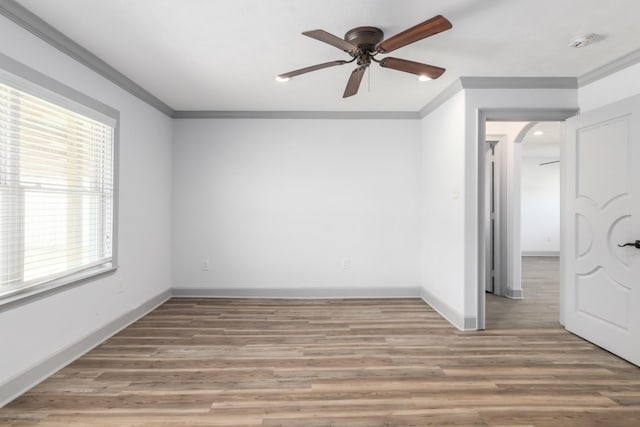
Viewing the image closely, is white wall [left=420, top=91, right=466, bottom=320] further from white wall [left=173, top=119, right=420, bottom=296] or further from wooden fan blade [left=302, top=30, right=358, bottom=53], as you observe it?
wooden fan blade [left=302, top=30, right=358, bottom=53]

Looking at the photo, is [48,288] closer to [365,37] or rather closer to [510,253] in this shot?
[365,37]

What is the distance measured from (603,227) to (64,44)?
453 centimetres

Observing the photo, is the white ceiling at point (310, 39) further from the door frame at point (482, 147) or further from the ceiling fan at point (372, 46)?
the door frame at point (482, 147)

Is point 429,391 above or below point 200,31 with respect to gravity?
below

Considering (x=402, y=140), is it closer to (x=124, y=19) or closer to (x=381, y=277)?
(x=381, y=277)

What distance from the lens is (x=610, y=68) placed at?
293 cm

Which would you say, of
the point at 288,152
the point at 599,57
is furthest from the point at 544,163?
the point at 288,152

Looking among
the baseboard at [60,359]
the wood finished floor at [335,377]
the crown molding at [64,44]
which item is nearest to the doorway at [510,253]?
the wood finished floor at [335,377]

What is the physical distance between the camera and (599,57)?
2799 millimetres

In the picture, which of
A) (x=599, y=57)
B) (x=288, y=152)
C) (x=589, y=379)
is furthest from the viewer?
(x=288, y=152)

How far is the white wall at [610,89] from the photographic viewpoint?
9.04ft

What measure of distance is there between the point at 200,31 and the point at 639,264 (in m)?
3.69

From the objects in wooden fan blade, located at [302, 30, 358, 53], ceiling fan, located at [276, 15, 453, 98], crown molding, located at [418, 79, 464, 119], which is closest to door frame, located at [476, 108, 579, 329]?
crown molding, located at [418, 79, 464, 119]

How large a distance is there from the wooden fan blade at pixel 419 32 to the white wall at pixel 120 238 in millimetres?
2339
